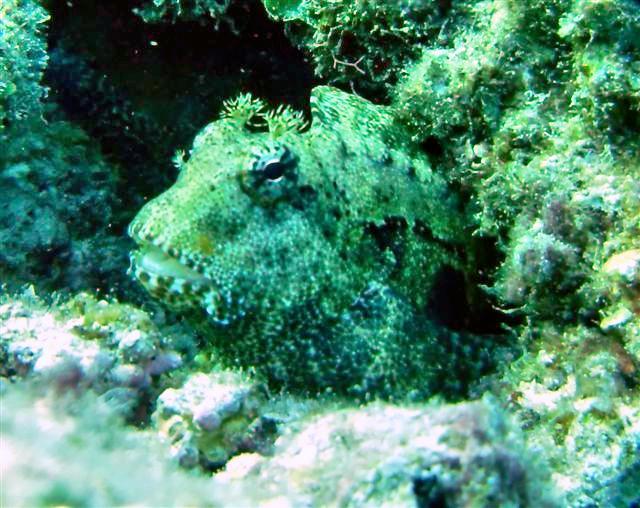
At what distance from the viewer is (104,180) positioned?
20.0ft

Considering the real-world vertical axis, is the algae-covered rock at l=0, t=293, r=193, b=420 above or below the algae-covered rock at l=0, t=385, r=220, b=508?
below

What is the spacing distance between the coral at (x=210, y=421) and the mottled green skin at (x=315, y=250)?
1.99ft

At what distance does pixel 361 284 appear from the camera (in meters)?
4.27

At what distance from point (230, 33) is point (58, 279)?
2.86 meters

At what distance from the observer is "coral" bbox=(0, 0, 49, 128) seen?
4832 millimetres

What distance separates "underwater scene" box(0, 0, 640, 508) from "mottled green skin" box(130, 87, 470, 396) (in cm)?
2

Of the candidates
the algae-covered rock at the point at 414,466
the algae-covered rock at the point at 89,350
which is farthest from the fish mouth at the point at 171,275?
the algae-covered rock at the point at 414,466

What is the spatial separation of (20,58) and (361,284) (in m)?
3.36

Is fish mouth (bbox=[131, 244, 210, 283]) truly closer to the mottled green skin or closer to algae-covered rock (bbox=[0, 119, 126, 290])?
the mottled green skin

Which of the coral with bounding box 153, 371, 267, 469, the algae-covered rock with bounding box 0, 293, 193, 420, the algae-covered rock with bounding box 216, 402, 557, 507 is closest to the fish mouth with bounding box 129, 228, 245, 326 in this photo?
the algae-covered rock with bounding box 0, 293, 193, 420

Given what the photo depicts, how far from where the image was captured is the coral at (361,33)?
4.71 metres

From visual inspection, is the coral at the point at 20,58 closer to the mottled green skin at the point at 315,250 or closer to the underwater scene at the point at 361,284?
the underwater scene at the point at 361,284

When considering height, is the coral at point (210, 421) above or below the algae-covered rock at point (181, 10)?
below

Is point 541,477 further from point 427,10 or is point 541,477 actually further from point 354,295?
point 427,10
